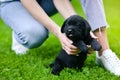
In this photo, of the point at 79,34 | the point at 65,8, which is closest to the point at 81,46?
the point at 79,34

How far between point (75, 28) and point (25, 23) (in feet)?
2.39

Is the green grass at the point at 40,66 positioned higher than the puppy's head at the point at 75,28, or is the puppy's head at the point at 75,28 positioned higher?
the puppy's head at the point at 75,28

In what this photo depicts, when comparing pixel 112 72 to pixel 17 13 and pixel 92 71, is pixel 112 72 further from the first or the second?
pixel 17 13

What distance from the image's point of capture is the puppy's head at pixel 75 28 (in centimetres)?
312

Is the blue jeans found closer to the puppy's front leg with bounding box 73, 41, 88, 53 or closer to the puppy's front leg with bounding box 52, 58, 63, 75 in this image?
the puppy's front leg with bounding box 52, 58, 63, 75

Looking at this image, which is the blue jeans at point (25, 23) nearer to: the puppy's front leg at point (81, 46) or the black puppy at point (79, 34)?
the black puppy at point (79, 34)

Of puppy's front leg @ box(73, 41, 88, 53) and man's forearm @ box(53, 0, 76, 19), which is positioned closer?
puppy's front leg @ box(73, 41, 88, 53)

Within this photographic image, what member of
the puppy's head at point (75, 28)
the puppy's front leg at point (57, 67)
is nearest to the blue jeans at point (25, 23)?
the puppy's front leg at point (57, 67)

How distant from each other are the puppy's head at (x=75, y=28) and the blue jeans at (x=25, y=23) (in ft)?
1.76

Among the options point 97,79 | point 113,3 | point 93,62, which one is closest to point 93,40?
Answer: point 97,79

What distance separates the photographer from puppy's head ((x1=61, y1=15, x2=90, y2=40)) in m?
3.12

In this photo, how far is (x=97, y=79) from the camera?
10.8ft

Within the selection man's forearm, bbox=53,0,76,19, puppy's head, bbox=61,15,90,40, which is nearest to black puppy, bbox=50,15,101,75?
puppy's head, bbox=61,15,90,40

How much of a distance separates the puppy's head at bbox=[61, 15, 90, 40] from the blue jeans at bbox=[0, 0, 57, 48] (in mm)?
535
